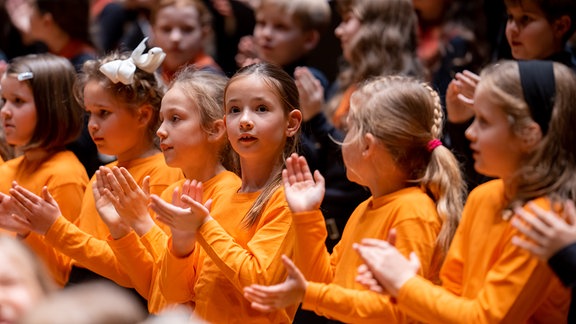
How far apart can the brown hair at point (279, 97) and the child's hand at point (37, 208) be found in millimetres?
826

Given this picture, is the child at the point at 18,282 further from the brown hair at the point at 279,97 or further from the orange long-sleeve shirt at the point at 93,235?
the orange long-sleeve shirt at the point at 93,235

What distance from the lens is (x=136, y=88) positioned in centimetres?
409

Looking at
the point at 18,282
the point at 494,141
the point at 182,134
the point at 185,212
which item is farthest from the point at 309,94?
the point at 18,282

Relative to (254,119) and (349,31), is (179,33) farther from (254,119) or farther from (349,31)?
(254,119)

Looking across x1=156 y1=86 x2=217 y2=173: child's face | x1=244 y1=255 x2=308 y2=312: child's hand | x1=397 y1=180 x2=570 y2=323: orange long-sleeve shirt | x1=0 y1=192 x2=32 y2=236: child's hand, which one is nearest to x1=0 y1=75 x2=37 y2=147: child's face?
x1=0 y1=192 x2=32 y2=236: child's hand

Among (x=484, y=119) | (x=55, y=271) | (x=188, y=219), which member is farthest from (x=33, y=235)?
(x=484, y=119)

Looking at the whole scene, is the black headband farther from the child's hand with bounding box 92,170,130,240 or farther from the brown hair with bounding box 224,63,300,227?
the child's hand with bounding box 92,170,130,240

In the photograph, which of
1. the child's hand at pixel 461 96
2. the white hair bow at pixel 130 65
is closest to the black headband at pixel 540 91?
the child's hand at pixel 461 96

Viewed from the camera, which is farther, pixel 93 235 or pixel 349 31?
pixel 349 31

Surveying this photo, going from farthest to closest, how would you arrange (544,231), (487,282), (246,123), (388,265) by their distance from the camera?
1. (246,123)
2. (388,265)
3. (487,282)
4. (544,231)

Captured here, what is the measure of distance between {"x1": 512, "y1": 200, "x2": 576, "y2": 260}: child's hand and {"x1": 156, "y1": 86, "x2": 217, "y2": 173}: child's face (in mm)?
1413

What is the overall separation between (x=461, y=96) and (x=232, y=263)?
991mm

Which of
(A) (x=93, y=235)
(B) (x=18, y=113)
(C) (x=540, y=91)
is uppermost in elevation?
(C) (x=540, y=91)

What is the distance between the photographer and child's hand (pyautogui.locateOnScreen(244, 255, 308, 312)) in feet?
9.93
